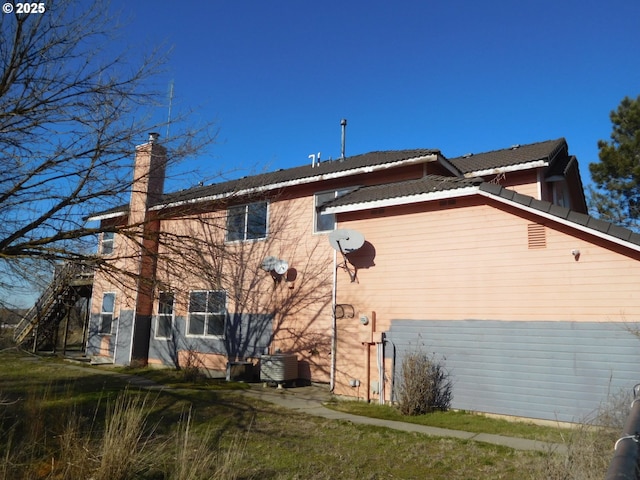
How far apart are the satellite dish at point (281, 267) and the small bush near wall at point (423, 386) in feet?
16.4

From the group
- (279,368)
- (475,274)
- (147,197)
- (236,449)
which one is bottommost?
(236,449)

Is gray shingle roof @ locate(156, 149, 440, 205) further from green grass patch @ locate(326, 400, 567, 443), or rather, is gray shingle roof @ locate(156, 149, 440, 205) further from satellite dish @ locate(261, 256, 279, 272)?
green grass patch @ locate(326, 400, 567, 443)

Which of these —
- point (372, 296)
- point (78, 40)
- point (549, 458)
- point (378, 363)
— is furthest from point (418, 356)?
point (78, 40)

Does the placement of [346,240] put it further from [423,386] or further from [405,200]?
[423,386]

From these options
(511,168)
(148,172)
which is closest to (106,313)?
(148,172)

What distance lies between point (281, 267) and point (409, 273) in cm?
438

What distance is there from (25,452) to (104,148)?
4206 mm

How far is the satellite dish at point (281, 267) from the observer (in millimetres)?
13568

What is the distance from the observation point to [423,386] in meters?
9.11

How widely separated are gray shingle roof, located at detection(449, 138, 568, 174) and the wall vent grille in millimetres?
3249

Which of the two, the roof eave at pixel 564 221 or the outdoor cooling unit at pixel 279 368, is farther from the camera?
the outdoor cooling unit at pixel 279 368

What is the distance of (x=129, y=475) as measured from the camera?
473 cm

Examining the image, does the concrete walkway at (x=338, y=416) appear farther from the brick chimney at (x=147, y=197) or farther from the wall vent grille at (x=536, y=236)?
the brick chimney at (x=147, y=197)

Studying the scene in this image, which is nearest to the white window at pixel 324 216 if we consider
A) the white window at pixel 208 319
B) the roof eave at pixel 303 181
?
the roof eave at pixel 303 181
